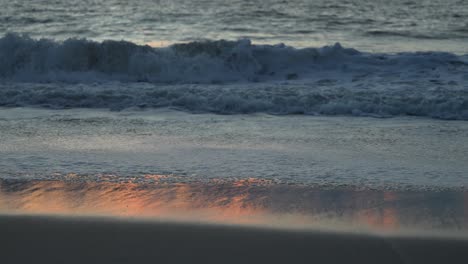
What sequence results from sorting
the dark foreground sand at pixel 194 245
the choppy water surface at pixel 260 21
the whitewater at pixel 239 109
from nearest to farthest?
the dark foreground sand at pixel 194 245
the whitewater at pixel 239 109
the choppy water surface at pixel 260 21

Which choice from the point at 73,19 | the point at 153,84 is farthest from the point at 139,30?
the point at 153,84

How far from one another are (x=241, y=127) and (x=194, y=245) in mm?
4072

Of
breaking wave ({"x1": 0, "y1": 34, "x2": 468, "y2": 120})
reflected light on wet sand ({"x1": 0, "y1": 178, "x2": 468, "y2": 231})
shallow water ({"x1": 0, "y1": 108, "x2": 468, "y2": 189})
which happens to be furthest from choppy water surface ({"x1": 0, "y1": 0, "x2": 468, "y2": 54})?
reflected light on wet sand ({"x1": 0, "y1": 178, "x2": 468, "y2": 231})

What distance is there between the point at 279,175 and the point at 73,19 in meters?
18.5

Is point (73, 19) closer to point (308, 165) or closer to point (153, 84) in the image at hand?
point (153, 84)

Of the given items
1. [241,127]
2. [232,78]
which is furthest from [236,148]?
[232,78]

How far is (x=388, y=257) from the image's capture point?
4387 mm

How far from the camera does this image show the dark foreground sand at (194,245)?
436 centimetres

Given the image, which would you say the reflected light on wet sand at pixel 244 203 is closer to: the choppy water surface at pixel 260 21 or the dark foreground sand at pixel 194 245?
the dark foreground sand at pixel 194 245

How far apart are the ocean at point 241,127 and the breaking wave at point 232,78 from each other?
0.13 ft

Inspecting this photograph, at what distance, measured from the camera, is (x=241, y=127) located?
856cm

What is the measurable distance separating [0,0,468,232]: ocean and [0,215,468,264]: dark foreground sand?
30 centimetres

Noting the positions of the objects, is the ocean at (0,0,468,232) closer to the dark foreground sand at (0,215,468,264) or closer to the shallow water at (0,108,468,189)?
the shallow water at (0,108,468,189)

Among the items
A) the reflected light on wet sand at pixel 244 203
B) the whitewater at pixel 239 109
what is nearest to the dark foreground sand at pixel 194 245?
the reflected light on wet sand at pixel 244 203
